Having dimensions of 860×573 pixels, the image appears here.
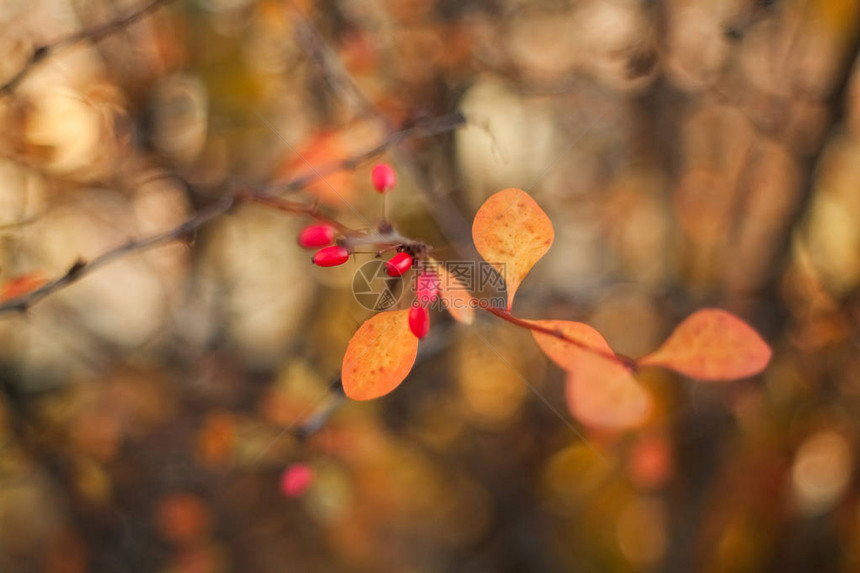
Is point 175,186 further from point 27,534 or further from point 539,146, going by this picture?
point 27,534

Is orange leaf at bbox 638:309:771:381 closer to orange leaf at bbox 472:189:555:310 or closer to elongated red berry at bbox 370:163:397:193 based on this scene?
orange leaf at bbox 472:189:555:310

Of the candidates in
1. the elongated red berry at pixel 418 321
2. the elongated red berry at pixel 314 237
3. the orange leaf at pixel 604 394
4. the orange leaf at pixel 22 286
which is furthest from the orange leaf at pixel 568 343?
the orange leaf at pixel 22 286

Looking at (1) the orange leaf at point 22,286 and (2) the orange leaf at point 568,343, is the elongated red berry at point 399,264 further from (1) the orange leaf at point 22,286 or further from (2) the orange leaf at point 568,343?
(1) the orange leaf at point 22,286

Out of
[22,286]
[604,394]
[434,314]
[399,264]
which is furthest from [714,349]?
[434,314]

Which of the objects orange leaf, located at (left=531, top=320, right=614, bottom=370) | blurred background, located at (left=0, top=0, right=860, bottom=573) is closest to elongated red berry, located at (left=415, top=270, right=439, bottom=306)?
orange leaf, located at (left=531, top=320, right=614, bottom=370)

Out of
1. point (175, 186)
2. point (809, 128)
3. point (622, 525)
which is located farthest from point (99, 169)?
point (622, 525)

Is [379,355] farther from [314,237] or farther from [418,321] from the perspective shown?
[314,237]

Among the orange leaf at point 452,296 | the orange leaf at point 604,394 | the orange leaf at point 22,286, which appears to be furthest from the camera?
the orange leaf at point 22,286

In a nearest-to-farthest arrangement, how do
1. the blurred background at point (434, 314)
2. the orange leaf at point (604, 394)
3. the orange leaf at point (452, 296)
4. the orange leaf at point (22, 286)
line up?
the orange leaf at point (452, 296)
the orange leaf at point (604, 394)
the orange leaf at point (22, 286)
the blurred background at point (434, 314)

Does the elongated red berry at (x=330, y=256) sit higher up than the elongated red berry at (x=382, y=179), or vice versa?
the elongated red berry at (x=330, y=256)
